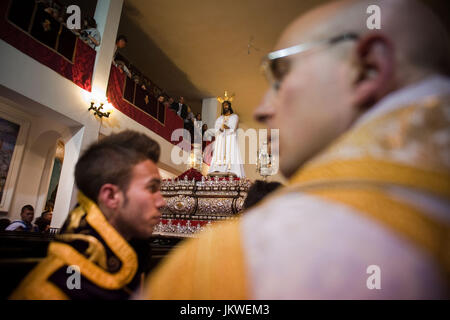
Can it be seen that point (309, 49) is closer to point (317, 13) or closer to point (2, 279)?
point (317, 13)

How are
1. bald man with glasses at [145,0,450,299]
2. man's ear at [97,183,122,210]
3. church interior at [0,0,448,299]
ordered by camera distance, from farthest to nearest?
church interior at [0,0,448,299] → man's ear at [97,183,122,210] → bald man with glasses at [145,0,450,299]

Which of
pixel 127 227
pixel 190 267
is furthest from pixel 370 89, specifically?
pixel 127 227

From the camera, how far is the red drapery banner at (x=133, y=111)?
5520mm

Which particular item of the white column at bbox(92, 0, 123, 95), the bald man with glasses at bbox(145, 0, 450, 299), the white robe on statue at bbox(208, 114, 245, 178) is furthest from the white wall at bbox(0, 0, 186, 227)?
the bald man with glasses at bbox(145, 0, 450, 299)

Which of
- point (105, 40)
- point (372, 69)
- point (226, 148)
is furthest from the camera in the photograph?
point (105, 40)

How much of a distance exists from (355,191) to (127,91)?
640 cm

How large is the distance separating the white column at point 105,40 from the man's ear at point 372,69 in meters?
5.32

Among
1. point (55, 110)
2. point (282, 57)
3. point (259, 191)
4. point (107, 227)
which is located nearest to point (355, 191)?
point (282, 57)

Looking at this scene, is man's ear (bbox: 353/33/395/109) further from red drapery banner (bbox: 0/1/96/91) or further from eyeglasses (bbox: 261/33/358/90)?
red drapery banner (bbox: 0/1/96/91)

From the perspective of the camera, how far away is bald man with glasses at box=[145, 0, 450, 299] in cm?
23

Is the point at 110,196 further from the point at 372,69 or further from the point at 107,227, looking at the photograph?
the point at 372,69

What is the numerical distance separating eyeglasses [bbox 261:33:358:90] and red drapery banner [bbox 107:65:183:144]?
5.63m

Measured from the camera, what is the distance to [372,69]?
0.37m

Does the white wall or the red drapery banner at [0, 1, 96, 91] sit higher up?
the red drapery banner at [0, 1, 96, 91]
